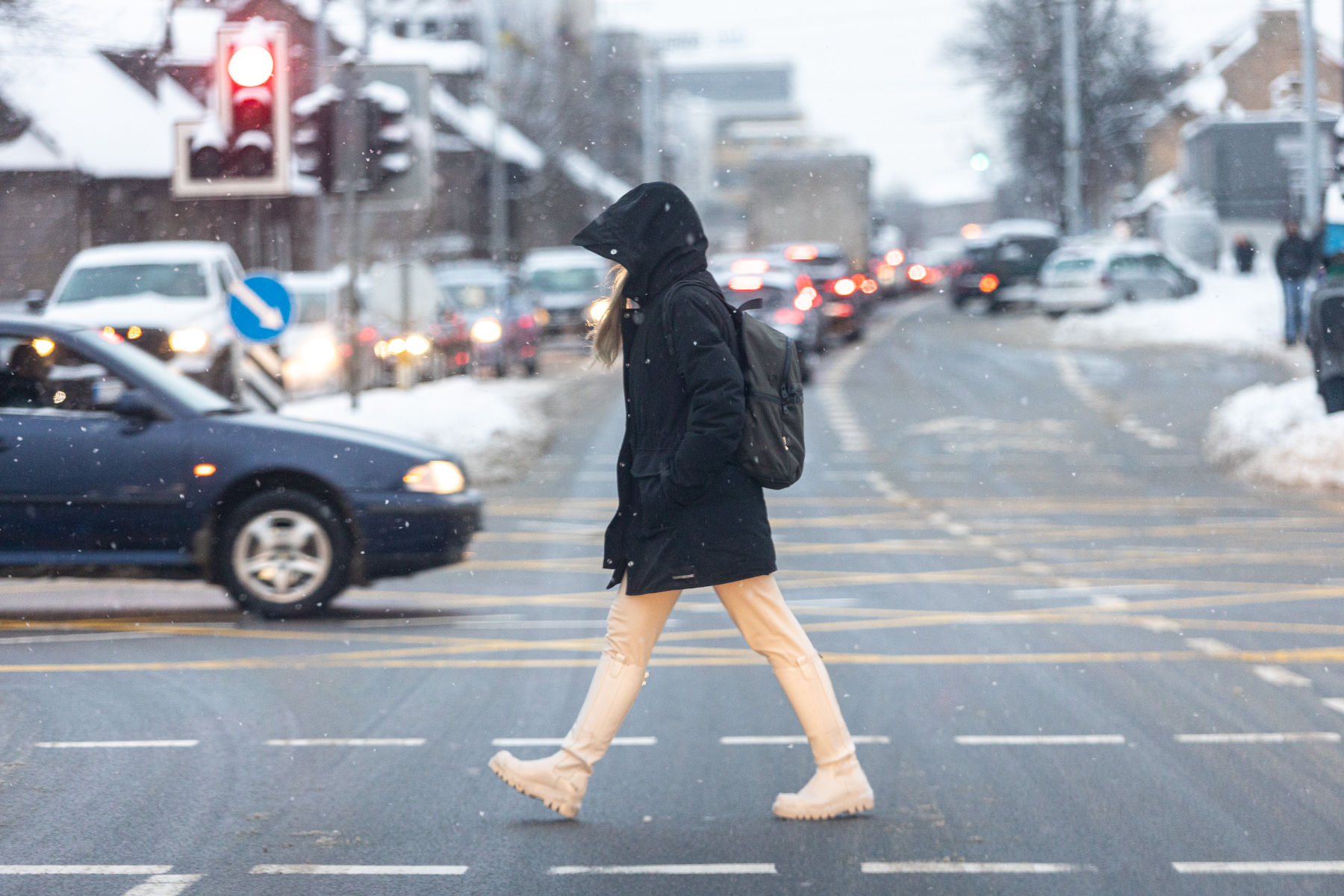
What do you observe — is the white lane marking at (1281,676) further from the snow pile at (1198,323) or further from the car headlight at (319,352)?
the car headlight at (319,352)

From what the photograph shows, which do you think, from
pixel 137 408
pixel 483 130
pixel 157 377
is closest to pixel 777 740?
pixel 137 408

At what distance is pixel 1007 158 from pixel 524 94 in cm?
1397

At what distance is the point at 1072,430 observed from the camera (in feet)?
68.3

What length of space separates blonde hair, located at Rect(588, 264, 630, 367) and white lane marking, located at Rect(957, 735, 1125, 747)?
191 centimetres

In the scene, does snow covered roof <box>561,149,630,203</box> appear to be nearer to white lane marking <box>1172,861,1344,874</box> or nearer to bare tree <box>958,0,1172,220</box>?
bare tree <box>958,0,1172,220</box>

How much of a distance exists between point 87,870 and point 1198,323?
30.8m

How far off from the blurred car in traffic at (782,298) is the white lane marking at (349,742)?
1834 cm

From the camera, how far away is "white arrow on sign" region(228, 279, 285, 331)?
15500 millimetres

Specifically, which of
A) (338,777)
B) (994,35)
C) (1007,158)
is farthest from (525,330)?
(338,777)

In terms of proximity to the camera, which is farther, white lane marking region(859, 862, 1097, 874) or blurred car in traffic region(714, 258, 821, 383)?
blurred car in traffic region(714, 258, 821, 383)

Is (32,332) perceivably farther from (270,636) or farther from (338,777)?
(338,777)

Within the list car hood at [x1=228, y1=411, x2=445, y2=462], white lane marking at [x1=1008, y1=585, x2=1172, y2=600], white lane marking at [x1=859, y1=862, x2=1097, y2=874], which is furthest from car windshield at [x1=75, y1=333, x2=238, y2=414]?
white lane marking at [x1=859, y1=862, x2=1097, y2=874]

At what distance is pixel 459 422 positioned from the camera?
59.8 feet

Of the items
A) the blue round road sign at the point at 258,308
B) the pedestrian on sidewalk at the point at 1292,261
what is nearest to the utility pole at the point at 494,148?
the pedestrian on sidewalk at the point at 1292,261
